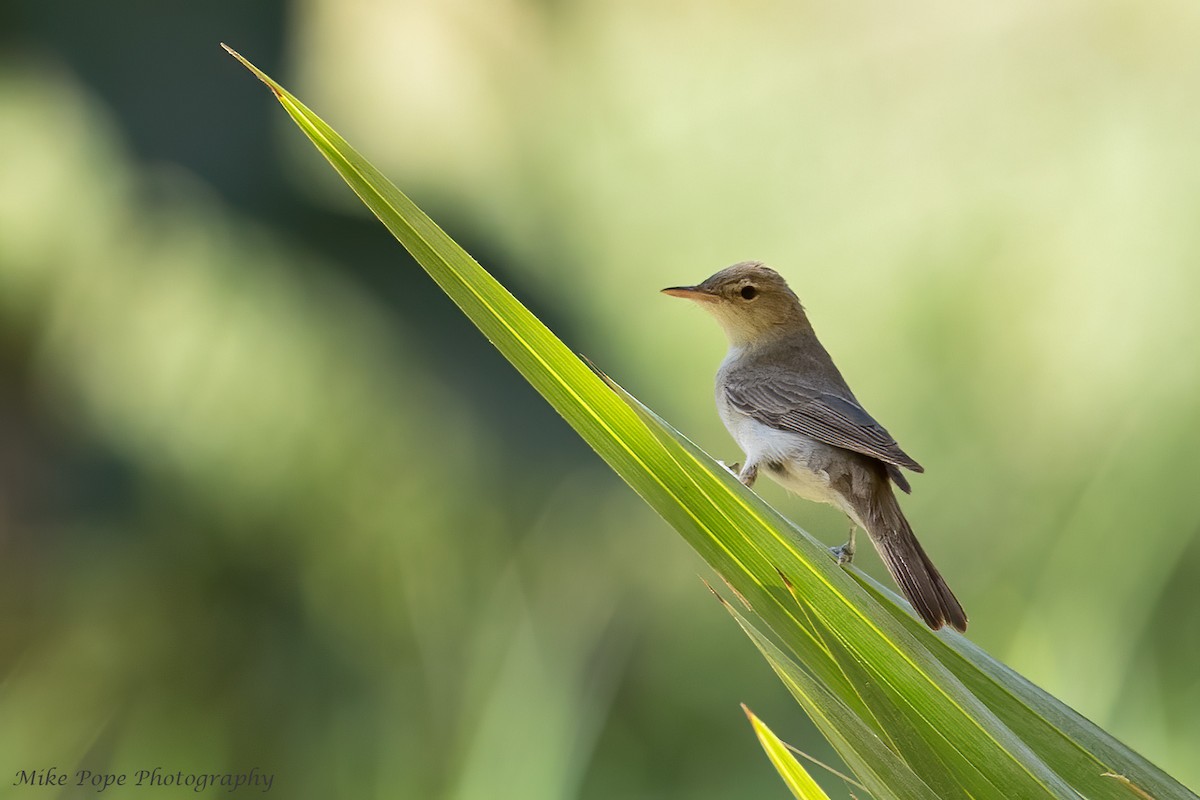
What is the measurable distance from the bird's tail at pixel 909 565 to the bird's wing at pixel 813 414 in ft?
0.21

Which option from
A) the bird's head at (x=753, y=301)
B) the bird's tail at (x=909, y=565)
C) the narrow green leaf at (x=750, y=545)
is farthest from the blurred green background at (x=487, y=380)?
the narrow green leaf at (x=750, y=545)

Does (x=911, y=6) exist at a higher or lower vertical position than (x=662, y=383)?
higher

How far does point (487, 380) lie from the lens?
16.0ft

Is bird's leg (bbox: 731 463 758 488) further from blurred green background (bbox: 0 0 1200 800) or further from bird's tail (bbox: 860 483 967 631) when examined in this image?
blurred green background (bbox: 0 0 1200 800)

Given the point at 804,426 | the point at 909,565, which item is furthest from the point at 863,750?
the point at 804,426

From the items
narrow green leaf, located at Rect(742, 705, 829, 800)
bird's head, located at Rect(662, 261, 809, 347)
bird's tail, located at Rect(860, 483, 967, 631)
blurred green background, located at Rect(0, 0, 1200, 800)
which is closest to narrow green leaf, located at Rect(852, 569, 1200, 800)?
bird's tail, located at Rect(860, 483, 967, 631)

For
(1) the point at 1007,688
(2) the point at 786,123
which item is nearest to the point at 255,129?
(2) the point at 786,123

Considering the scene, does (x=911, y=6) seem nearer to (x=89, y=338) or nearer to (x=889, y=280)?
Answer: (x=889, y=280)

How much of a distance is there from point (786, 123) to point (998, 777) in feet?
15.8

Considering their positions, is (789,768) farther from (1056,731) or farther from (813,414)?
(813,414)

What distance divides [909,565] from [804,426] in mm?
355

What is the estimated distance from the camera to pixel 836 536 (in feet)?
15.6

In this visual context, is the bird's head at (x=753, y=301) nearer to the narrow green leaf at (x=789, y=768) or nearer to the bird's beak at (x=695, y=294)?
Result: the bird's beak at (x=695, y=294)

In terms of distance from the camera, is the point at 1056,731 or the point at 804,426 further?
the point at 804,426
